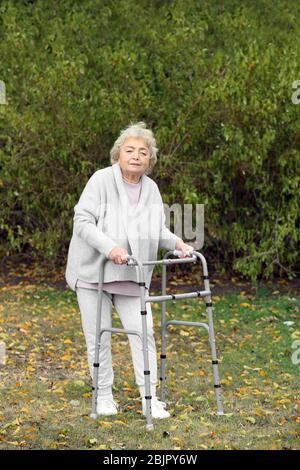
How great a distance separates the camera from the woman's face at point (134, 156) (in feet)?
20.1

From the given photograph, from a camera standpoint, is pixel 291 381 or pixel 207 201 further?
pixel 207 201

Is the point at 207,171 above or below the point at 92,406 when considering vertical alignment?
above

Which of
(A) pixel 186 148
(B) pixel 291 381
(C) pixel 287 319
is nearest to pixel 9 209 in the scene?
(A) pixel 186 148

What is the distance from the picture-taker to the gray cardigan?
6.06 meters

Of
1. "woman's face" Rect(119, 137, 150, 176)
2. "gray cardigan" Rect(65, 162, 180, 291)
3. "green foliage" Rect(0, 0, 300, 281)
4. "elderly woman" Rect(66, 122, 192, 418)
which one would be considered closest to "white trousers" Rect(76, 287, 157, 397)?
"elderly woman" Rect(66, 122, 192, 418)

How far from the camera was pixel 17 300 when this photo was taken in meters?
10.9

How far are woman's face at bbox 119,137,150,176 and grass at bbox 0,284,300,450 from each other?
1470 mm

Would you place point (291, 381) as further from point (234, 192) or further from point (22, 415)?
point (234, 192)

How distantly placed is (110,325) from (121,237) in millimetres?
566

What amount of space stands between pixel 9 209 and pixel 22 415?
5672mm

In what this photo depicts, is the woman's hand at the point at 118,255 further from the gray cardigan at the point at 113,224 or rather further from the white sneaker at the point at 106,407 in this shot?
the white sneaker at the point at 106,407

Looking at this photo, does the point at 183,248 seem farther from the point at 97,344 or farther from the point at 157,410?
the point at 157,410

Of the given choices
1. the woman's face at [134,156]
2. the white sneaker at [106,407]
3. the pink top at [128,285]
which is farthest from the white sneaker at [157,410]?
the woman's face at [134,156]

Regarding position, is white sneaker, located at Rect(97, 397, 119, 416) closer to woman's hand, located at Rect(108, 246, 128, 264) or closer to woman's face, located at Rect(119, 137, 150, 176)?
woman's hand, located at Rect(108, 246, 128, 264)
